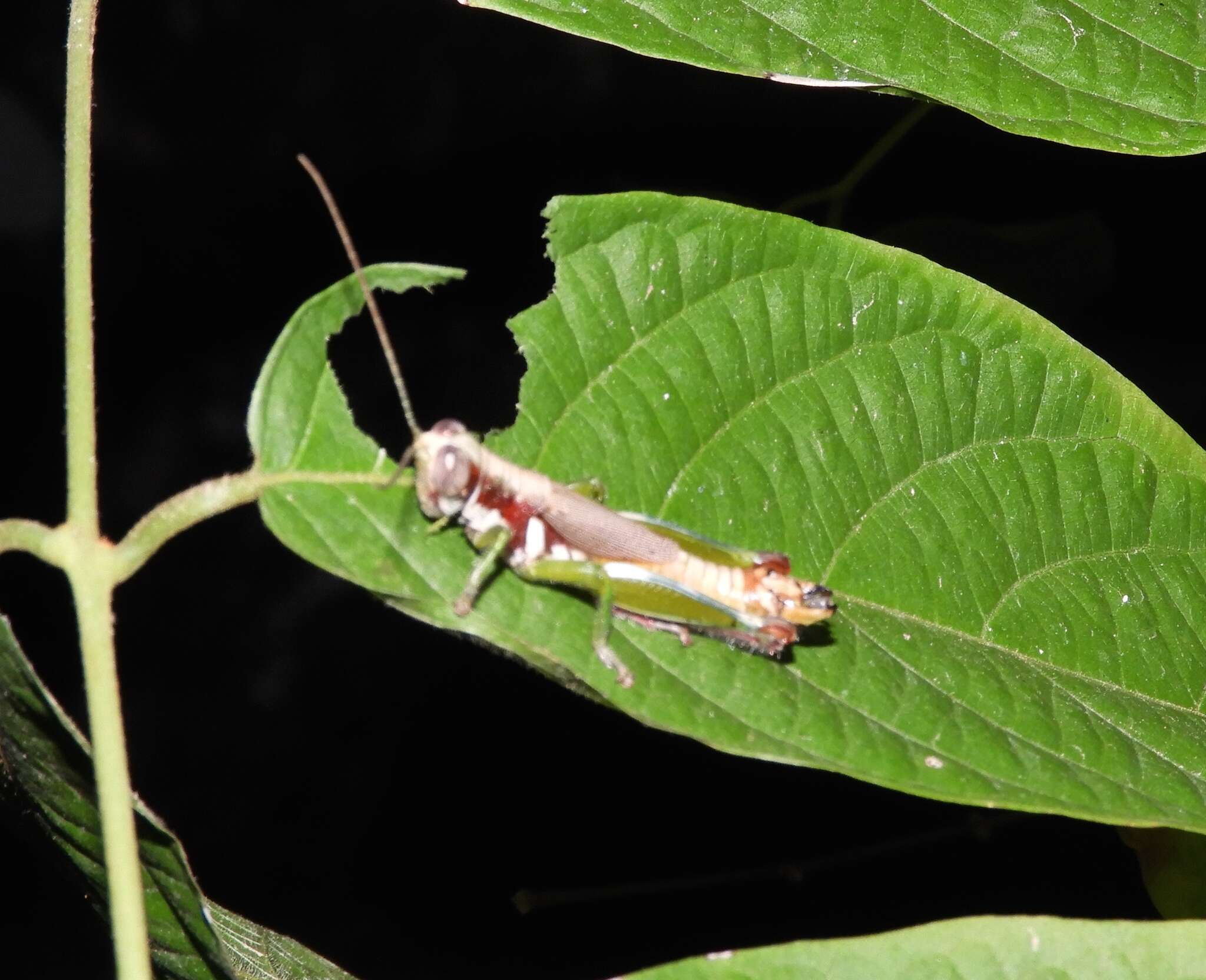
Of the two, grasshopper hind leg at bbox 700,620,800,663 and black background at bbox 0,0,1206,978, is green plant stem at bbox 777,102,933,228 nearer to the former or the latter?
black background at bbox 0,0,1206,978

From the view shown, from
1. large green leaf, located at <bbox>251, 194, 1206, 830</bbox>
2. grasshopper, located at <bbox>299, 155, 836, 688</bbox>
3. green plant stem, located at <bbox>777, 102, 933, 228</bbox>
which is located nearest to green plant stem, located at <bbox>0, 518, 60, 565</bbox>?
large green leaf, located at <bbox>251, 194, 1206, 830</bbox>

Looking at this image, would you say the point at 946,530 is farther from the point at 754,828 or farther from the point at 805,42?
the point at 754,828

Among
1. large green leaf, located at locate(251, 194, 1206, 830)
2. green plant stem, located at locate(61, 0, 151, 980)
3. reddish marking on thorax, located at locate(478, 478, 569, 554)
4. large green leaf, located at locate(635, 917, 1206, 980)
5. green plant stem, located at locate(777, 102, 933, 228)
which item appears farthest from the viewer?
green plant stem, located at locate(777, 102, 933, 228)

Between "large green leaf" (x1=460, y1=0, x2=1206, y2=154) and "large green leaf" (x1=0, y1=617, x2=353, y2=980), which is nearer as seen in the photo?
"large green leaf" (x1=0, y1=617, x2=353, y2=980)

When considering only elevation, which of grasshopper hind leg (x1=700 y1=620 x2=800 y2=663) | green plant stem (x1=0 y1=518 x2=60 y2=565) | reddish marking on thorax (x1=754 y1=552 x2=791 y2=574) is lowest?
green plant stem (x1=0 y1=518 x2=60 y2=565)

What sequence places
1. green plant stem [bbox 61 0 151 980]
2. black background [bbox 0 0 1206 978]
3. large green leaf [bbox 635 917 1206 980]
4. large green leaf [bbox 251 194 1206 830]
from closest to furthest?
green plant stem [bbox 61 0 151 980], large green leaf [bbox 635 917 1206 980], large green leaf [bbox 251 194 1206 830], black background [bbox 0 0 1206 978]

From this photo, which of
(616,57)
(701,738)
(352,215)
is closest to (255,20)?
(352,215)
